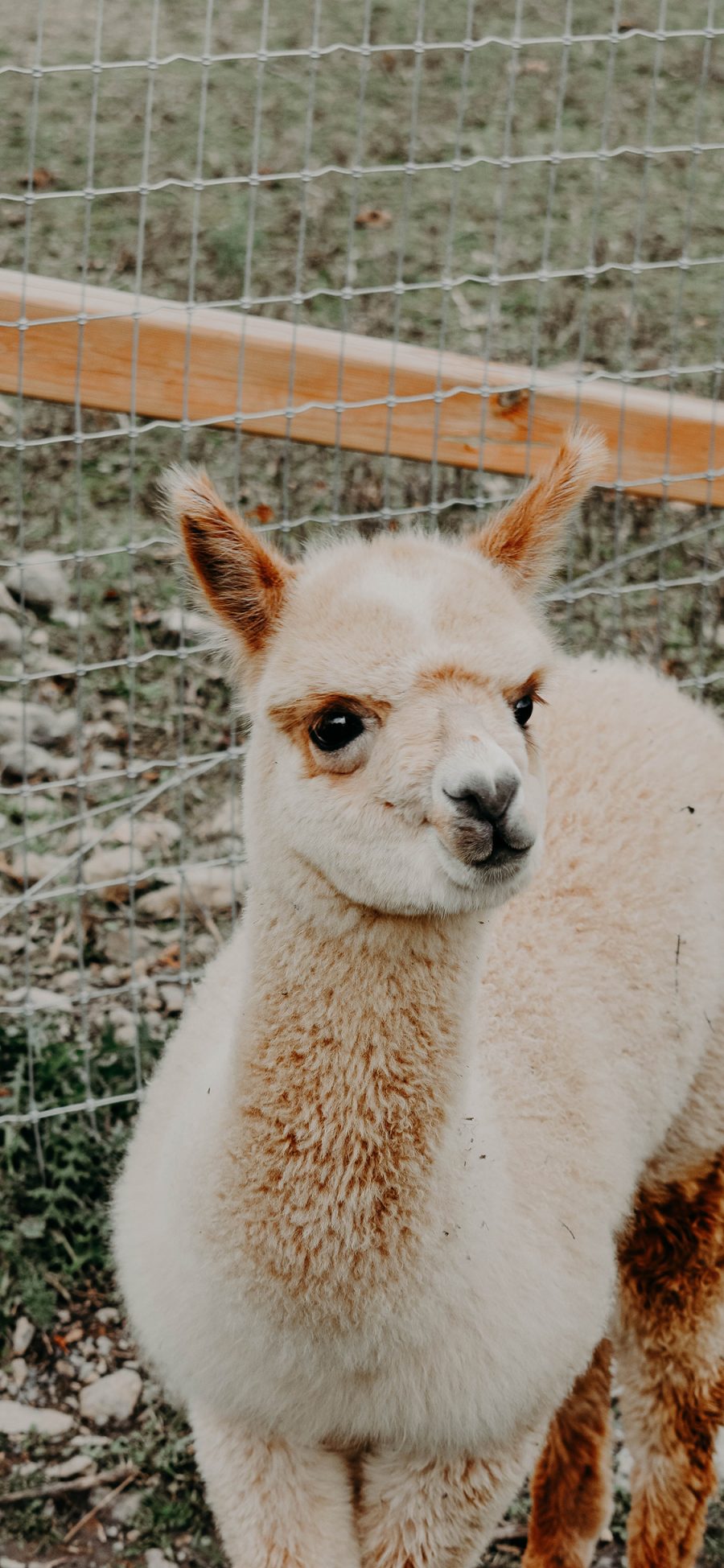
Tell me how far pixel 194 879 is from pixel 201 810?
0.25 metres

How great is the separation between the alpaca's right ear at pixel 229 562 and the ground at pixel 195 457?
0.42 feet

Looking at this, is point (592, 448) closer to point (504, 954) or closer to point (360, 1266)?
point (504, 954)

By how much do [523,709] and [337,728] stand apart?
1.02 feet

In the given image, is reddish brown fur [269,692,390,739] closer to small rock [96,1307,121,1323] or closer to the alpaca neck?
the alpaca neck

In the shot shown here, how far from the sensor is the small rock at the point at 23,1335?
11.9 feet

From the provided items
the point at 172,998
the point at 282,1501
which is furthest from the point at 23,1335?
the point at 282,1501

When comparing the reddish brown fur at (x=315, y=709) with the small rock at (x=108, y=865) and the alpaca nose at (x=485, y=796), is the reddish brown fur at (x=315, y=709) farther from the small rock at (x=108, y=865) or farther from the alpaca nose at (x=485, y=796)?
the small rock at (x=108, y=865)

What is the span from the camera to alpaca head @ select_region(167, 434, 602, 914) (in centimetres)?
207

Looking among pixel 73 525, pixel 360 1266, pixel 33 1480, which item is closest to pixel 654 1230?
pixel 360 1266

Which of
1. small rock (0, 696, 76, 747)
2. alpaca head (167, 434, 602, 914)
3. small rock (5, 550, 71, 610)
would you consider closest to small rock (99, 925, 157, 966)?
small rock (0, 696, 76, 747)

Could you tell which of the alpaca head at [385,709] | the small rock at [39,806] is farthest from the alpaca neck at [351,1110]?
the small rock at [39,806]

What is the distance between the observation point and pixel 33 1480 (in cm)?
342

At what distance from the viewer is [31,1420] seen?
11.6ft

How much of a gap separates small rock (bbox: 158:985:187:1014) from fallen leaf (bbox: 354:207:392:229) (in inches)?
146
